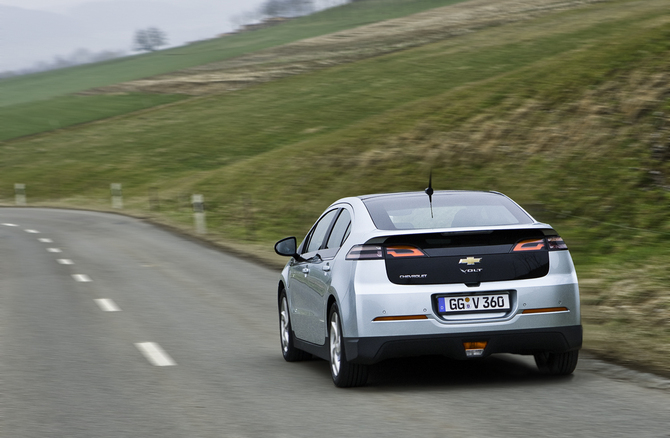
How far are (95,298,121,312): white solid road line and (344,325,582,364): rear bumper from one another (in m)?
7.10

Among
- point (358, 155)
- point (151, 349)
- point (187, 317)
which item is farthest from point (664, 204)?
point (358, 155)

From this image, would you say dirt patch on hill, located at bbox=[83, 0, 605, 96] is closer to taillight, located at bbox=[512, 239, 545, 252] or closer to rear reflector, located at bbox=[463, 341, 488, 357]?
taillight, located at bbox=[512, 239, 545, 252]

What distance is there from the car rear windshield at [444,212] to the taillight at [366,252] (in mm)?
244

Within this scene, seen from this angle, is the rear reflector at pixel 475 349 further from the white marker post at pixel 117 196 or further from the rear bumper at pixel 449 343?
the white marker post at pixel 117 196

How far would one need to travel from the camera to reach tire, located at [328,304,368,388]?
25.5 feet

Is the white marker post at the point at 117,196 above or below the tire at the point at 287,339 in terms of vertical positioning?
below

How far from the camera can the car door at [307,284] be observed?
28.6ft

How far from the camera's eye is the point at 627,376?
7.92 m

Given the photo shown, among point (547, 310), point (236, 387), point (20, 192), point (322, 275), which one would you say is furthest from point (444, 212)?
point (20, 192)

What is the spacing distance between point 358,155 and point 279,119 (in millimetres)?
16381

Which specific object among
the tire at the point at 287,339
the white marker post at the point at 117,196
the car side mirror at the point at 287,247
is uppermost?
the car side mirror at the point at 287,247

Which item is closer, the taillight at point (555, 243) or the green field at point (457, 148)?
the taillight at point (555, 243)

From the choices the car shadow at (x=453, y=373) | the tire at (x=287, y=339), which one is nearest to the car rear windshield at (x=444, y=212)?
the car shadow at (x=453, y=373)

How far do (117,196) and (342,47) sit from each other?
3562cm
